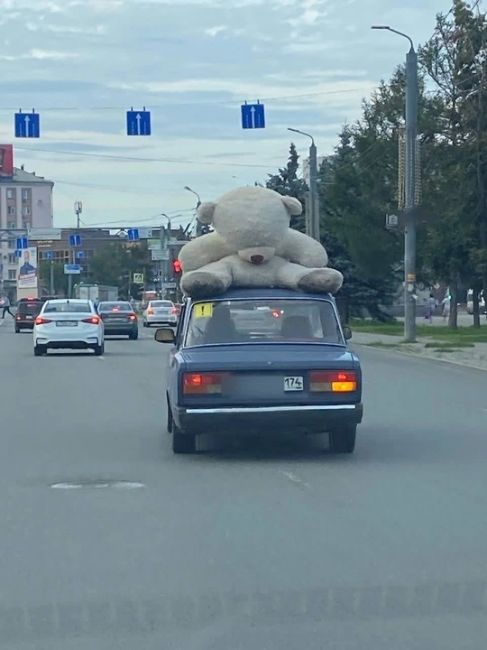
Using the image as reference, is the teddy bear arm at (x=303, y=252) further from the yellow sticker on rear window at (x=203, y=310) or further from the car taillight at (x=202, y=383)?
the car taillight at (x=202, y=383)

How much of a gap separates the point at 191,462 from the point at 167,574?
5.11 m

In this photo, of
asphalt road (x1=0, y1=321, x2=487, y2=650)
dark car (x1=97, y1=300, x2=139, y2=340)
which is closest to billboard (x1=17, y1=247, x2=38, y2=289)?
dark car (x1=97, y1=300, x2=139, y2=340)

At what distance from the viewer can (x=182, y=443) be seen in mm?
14125

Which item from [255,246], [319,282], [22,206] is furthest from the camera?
[22,206]

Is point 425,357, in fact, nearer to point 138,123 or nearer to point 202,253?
point 138,123

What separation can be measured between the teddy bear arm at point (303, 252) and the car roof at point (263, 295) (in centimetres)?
161

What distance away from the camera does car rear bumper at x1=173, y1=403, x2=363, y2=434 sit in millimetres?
Answer: 13039

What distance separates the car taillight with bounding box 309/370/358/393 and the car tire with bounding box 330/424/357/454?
1.98 feet

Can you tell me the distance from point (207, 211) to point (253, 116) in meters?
25.5

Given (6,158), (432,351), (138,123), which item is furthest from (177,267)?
(6,158)

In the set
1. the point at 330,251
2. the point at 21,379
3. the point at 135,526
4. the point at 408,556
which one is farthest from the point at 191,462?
the point at 330,251

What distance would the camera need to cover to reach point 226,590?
810 cm

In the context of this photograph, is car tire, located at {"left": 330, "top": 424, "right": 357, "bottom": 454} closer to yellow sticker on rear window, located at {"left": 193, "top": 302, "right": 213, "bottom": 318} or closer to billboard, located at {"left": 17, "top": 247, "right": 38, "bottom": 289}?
yellow sticker on rear window, located at {"left": 193, "top": 302, "right": 213, "bottom": 318}

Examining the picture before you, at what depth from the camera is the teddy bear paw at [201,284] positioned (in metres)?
14.1
